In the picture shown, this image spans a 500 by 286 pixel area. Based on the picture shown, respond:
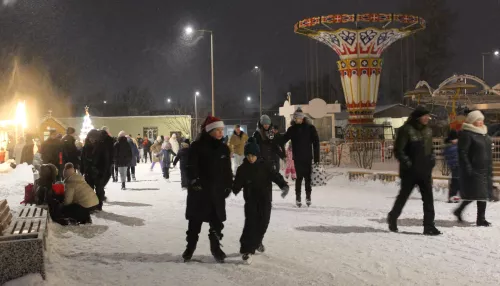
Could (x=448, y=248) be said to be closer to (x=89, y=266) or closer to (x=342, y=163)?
(x=89, y=266)

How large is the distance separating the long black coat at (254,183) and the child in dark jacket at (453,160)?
549cm

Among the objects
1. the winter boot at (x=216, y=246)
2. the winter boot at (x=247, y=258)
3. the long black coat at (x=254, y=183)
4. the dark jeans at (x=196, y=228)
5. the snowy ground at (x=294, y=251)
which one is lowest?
the snowy ground at (x=294, y=251)

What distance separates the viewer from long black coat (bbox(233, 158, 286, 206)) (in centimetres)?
662

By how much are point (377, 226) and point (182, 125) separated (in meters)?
49.6

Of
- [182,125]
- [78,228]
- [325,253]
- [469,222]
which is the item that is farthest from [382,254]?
[182,125]

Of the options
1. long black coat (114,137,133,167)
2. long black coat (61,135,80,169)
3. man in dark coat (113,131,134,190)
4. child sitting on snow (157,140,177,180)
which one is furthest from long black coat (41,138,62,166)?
child sitting on snow (157,140,177,180)

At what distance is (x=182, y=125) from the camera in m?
57.3

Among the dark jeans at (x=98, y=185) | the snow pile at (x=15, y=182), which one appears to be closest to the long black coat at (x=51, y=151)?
the snow pile at (x=15, y=182)

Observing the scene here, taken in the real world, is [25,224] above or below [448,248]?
above

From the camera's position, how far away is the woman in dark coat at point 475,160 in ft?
27.4

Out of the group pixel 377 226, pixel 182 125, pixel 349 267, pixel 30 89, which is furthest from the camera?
pixel 182 125

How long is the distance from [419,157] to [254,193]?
2699 millimetres

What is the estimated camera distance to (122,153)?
1634cm

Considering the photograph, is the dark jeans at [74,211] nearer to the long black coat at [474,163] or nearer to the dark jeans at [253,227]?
the dark jeans at [253,227]
